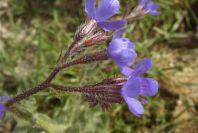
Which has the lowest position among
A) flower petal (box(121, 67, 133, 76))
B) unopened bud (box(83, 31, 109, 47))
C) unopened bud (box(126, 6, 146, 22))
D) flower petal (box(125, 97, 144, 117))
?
flower petal (box(125, 97, 144, 117))

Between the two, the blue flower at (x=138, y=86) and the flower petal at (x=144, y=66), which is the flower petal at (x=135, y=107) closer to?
the blue flower at (x=138, y=86)

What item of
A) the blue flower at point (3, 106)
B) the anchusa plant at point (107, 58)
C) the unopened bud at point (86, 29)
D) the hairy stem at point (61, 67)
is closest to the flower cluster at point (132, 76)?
the anchusa plant at point (107, 58)

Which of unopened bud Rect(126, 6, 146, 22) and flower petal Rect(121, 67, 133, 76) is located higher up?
unopened bud Rect(126, 6, 146, 22)

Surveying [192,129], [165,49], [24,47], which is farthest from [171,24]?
[24,47]

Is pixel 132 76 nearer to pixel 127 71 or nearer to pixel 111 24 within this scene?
pixel 127 71

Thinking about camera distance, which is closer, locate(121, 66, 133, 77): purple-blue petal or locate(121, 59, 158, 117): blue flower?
locate(121, 59, 158, 117): blue flower

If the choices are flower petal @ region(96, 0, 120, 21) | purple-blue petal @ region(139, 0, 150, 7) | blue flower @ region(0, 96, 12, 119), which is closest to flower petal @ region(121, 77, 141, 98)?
flower petal @ region(96, 0, 120, 21)

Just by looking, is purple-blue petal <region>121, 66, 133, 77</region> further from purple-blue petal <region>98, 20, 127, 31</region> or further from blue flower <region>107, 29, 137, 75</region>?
purple-blue petal <region>98, 20, 127, 31</region>

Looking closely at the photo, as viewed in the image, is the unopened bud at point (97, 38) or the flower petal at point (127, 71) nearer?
the flower petal at point (127, 71)
